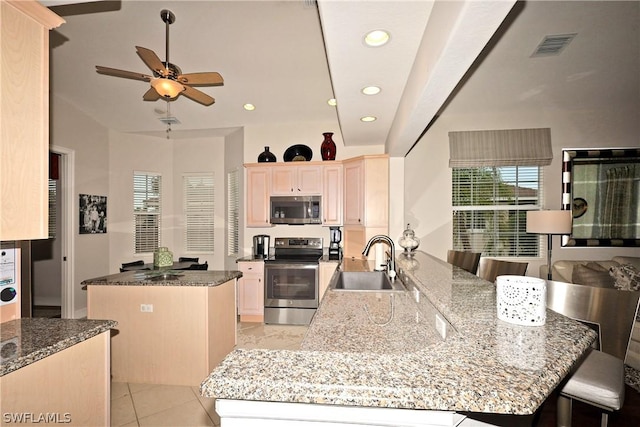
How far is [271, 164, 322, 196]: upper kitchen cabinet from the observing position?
4.41 m

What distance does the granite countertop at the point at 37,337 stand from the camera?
116 centimetres

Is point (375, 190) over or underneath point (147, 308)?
over

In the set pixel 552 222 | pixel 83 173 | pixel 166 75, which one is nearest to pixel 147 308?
pixel 166 75

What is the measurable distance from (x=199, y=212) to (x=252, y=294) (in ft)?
6.58

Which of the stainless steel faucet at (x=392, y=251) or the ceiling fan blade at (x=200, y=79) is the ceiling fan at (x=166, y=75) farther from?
the stainless steel faucet at (x=392, y=251)

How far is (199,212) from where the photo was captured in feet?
17.7

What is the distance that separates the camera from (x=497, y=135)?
4.25m

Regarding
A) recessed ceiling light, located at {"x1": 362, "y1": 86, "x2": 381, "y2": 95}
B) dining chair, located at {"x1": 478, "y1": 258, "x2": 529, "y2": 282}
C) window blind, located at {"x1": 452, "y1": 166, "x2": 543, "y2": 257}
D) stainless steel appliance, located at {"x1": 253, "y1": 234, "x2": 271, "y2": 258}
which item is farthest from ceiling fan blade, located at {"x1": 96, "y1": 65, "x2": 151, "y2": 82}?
window blind, located at {"x1": 452, "y1": 166, "x2": 543, "y2": 257}

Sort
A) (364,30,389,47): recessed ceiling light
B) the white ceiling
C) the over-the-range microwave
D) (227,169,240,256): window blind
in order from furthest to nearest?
(227,169,240,256): window blind → the over-the-range microwave → (364,30,389,47): recessed ceiling light → the white ceiling

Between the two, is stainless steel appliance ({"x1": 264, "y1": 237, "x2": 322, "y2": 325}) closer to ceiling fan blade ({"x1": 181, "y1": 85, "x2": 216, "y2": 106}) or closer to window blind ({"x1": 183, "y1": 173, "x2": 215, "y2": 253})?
window blind ({"x1": 183, "y1": 173, "x2": 215, "y2": 253})

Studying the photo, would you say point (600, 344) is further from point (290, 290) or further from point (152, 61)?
point (152, 61)

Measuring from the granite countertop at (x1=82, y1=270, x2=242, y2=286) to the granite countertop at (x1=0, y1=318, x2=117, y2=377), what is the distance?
2.94 ft

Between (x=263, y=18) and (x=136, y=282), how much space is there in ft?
7.78

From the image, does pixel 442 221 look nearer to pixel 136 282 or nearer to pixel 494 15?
pixel 494 15
